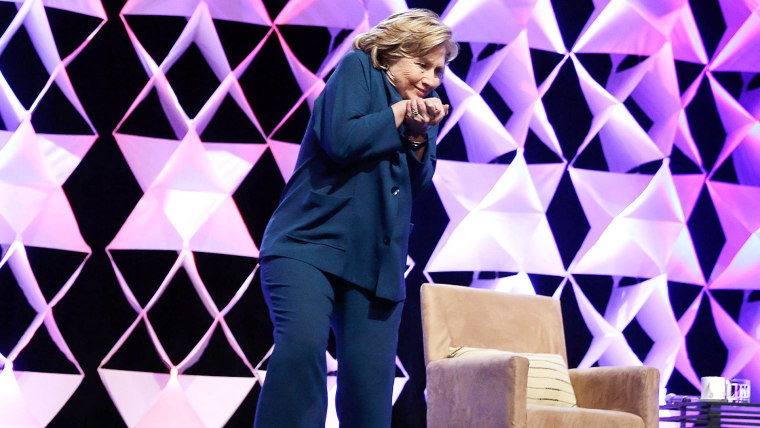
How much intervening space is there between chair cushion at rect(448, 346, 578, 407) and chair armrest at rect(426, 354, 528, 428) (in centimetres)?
15

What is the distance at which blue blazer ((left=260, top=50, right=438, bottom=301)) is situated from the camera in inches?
63.3

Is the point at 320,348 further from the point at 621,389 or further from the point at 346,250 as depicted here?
the point at 621,389

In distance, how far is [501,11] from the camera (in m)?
3.78

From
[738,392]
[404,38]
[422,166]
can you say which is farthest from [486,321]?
[404,38]

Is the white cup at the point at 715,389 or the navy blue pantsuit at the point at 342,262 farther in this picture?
the white cup at the point at 715,389

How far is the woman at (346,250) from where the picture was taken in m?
1.53

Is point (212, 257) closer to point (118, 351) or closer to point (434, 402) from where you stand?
point (118, 351)

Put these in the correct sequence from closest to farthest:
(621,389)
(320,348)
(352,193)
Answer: (320,348), (352,193), (621,389)

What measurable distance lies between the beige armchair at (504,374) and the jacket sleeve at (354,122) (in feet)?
4.14

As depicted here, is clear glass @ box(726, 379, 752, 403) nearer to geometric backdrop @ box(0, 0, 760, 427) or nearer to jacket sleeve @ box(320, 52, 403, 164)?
geometric backdrop @ box(0, 0, 760, 427)

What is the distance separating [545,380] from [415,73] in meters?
1.73

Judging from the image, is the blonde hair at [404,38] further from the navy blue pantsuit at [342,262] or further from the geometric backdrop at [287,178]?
the geometric backdrop at [287,178]

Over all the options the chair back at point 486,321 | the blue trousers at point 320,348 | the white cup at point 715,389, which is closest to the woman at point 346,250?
the blue trousers at point 320,348

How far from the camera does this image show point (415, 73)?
71.0 inches
